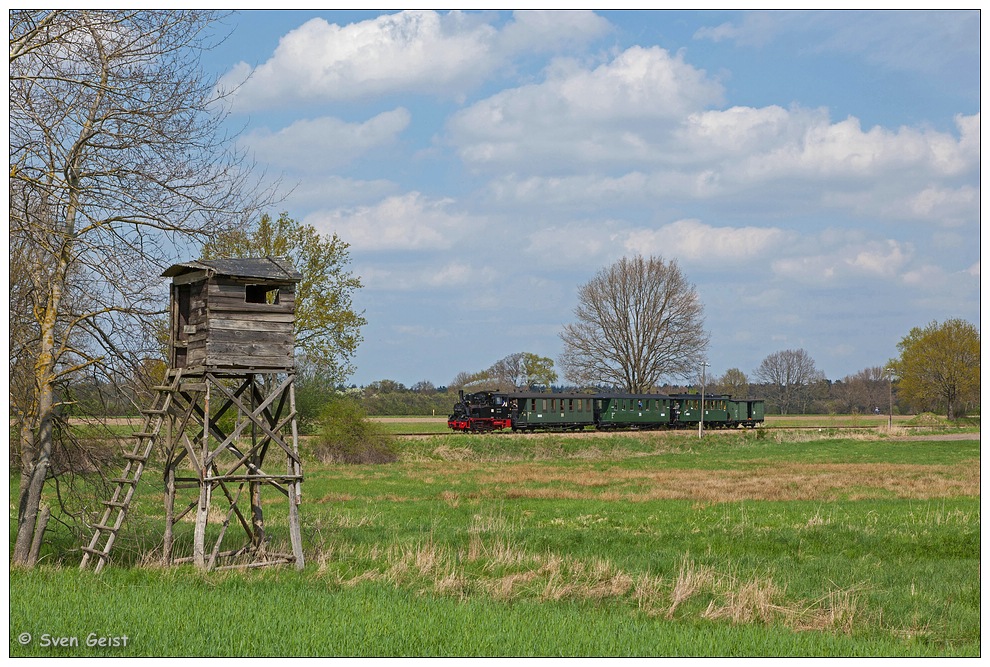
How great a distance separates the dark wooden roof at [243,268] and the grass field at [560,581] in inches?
170

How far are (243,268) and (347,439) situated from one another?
2660 cm

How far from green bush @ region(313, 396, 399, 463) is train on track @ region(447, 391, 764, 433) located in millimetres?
16092

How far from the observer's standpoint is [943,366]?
234 feet

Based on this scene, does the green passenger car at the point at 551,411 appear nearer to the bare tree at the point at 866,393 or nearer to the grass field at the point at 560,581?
the grass field at the point at 560,581

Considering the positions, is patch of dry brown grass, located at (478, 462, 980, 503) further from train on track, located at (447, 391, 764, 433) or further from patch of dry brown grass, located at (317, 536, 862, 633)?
train on track, located at (447, 391, 764, 433)

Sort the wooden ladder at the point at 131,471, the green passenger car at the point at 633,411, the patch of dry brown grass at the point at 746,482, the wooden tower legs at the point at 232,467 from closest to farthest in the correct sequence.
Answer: the wooden ladder at the point at 131,471 < the wooden tower legs at the point at 232,467 < the patch of dry brown grass at the point at 746,482 < the green passenger car at the point at 633,411

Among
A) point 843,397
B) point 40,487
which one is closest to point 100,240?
point 40,487

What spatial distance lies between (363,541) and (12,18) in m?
10.2

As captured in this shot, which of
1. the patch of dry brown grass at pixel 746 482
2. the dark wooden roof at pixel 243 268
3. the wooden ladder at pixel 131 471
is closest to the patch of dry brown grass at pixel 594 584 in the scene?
the wooden ladder at pixel 131 471

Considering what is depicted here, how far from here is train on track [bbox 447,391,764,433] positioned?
57.5 m

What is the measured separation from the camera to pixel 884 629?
38.1 feet

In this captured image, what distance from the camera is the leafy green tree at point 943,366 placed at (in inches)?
2781

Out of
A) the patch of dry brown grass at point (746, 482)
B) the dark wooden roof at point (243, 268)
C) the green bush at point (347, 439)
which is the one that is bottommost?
the patch of dry brown grass at point (746, 482)

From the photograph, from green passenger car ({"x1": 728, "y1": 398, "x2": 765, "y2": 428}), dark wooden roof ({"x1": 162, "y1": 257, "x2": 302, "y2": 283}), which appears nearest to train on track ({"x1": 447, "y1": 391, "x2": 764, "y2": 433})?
green passenger car ({"x1": 728, "y1": 398, "x2": 765, "y2": 428})
